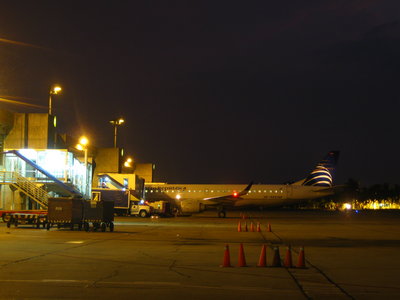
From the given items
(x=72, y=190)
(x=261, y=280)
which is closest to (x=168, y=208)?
(x=72, y=190)

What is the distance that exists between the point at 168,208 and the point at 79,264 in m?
44.0

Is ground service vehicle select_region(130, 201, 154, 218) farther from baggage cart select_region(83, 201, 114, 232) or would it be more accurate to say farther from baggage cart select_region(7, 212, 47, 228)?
baggage cart select_region(83, 201, 114, 232)

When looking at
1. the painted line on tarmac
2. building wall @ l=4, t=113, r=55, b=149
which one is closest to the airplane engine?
building wall @ l=4, t=113, r=55, b=149

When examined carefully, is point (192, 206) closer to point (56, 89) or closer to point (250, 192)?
point (250, 192)

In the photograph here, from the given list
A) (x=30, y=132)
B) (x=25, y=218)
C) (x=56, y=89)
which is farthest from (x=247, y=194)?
(x=25, y=218)

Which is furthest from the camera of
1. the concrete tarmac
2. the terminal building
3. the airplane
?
the airplane

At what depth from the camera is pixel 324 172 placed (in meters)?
83.0

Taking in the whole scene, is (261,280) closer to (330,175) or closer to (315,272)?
(315,272)

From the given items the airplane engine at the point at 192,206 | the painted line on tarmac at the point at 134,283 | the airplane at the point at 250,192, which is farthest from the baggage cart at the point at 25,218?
the airplane at the point at 250,192

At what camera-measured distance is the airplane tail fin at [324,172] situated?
82125 millimetres

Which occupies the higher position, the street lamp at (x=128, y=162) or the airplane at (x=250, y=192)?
the street lamp at (x=128, y=162)

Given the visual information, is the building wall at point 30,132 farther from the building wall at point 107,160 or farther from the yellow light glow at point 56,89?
the building wall at point 107,160

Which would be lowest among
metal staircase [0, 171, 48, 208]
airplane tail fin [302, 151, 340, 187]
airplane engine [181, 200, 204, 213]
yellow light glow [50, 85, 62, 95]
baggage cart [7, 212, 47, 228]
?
baggage cart [7, 212, 47, 228]

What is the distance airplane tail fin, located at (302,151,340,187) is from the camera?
269ft
